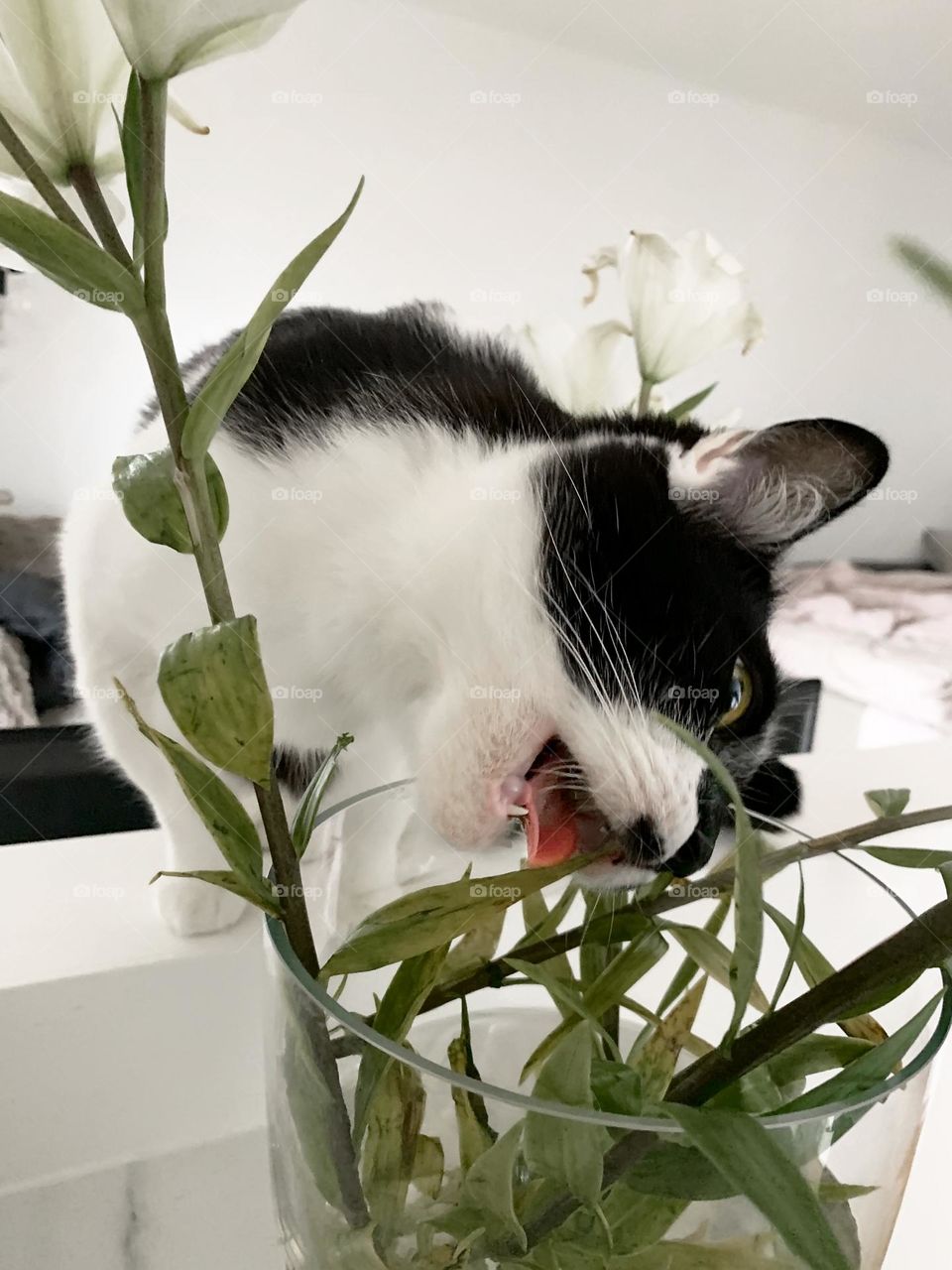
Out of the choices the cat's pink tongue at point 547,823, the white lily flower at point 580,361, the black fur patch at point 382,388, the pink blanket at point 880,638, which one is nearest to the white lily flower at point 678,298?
the white lily flower at point 580,361

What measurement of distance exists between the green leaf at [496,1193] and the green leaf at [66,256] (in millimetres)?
246

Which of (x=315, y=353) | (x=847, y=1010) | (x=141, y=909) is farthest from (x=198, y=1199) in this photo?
(x=315, y=353)

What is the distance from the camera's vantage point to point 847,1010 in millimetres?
279

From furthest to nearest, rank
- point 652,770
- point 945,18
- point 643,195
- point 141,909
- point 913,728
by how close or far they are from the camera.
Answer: point 913,728 → point 643,195 → point 945,18 → point 141,909 → point 652,770

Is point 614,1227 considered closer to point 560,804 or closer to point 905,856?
point 905,856

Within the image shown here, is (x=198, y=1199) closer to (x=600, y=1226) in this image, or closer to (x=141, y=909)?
(x=141, y=909)

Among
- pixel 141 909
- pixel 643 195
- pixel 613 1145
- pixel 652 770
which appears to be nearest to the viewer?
pixel 613 1145

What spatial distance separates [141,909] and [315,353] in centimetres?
41

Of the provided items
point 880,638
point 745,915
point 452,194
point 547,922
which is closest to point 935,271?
point 745,915

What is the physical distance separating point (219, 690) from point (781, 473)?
417 mm

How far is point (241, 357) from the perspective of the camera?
24cm

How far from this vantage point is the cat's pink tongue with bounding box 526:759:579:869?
0.46 m

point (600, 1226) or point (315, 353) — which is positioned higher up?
point (315, 353)

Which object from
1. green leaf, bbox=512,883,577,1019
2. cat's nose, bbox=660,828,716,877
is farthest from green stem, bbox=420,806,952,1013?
cat's nose, bbox=660,828,716,877
